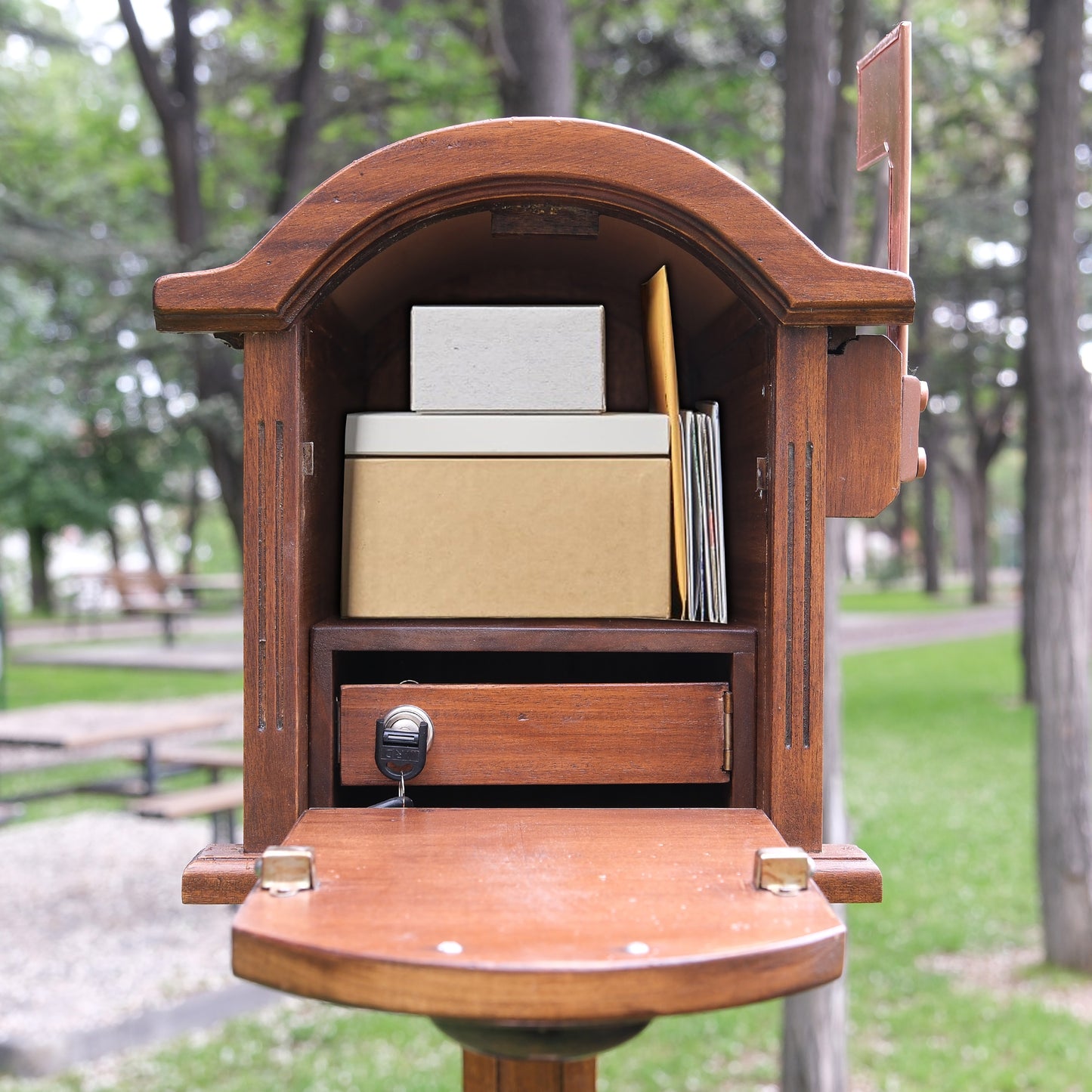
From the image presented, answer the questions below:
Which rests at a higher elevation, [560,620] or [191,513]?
[191,513]

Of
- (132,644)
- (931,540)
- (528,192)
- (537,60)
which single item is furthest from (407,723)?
(931,540)

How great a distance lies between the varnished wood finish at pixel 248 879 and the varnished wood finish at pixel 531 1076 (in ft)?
1.28

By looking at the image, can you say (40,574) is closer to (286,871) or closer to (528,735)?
(528,735)

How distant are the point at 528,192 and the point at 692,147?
18.5 feet

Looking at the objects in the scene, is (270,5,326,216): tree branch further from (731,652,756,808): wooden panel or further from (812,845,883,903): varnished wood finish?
(812,845,883,903): varnished wood finish

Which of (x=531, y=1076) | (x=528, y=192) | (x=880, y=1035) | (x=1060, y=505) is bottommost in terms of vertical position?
(x=880, y=1035)

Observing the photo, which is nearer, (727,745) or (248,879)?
(248,879)

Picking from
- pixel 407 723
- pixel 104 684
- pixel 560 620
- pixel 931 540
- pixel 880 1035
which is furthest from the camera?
pixel 931 540

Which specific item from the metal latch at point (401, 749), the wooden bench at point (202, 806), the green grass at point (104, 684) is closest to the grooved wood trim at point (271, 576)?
the metal latch at point (401, 749)

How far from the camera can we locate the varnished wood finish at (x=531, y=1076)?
1.52 metres

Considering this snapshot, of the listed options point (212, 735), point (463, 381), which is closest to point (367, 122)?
point (212, 735)

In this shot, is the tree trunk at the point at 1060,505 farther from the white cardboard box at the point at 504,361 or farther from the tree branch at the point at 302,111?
the white cardboard box at the point at 504,361

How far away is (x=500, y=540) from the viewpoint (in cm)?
166

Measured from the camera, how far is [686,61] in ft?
22.4
